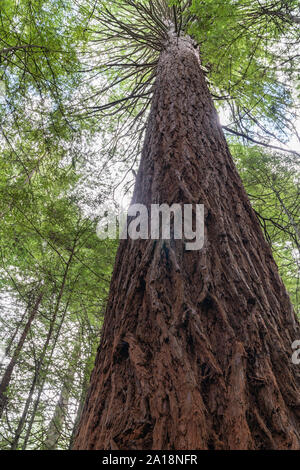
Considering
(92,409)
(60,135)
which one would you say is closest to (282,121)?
(60,135)

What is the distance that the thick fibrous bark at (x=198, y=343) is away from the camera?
2.40 ft

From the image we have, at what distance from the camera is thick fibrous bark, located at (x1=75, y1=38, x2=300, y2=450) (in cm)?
73

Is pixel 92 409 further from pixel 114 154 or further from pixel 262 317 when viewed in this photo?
pixel 114 154

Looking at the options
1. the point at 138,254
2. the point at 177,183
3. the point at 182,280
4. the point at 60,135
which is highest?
the point at 60,135

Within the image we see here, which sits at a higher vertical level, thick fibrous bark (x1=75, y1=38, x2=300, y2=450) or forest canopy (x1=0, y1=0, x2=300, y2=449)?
forest canopy (x1=0, y1=0, x2=300, y2=449)

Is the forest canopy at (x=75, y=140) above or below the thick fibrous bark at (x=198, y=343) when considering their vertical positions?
above

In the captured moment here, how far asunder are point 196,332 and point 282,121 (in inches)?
188

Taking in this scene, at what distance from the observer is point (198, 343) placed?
0.89m

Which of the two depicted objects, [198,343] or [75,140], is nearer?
[198,343]

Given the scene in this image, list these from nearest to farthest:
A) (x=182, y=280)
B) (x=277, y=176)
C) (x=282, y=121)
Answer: (x=182, y=280) → (x=282, y=121) → (x=277, y=176)

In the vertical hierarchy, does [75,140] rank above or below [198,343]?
above

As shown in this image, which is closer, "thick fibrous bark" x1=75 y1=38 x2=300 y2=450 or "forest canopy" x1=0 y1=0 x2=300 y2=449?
"thick fibrous bark" x1=75 y1=38 x2=300 y2=450

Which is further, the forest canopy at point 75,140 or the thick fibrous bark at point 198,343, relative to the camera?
the forest canopy at point 75,140
